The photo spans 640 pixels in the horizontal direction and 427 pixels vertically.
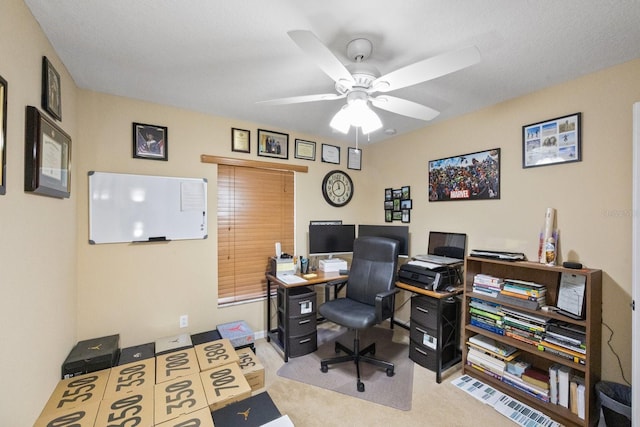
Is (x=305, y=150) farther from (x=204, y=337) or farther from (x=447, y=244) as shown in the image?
(x=204, y=337)

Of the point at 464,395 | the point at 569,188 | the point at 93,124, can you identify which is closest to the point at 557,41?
the point at 569,188

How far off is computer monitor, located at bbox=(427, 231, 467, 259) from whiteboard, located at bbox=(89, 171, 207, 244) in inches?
93.9

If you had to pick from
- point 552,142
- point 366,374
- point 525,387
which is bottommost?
point 366,374

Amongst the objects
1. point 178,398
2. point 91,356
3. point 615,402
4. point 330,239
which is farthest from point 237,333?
point 615,402

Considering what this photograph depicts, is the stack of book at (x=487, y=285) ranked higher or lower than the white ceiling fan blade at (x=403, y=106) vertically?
lower

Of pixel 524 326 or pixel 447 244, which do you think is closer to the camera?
pixel 524 326

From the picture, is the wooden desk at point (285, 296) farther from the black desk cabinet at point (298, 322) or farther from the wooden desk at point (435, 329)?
the wooden desk at point (435, 329)

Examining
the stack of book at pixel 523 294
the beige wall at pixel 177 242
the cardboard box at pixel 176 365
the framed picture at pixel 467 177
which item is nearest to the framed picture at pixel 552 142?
the beige wall at pixel 177 242

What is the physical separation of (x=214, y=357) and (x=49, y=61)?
7.22 ft

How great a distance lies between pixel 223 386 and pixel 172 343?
0.89 m

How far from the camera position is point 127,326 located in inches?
90.1

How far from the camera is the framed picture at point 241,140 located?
2781 mm

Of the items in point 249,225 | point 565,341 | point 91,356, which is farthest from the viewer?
point 249,225

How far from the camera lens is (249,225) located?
9.63ft
